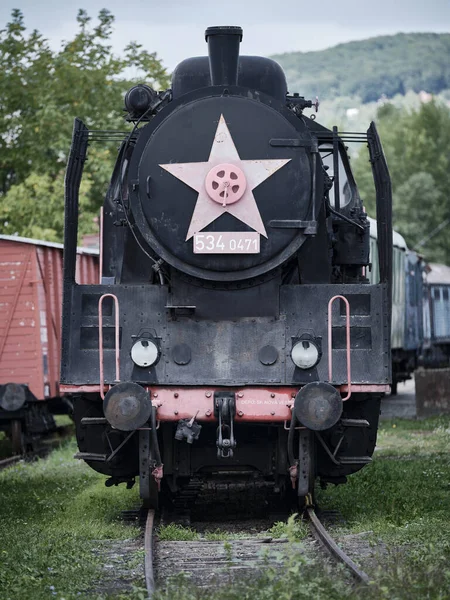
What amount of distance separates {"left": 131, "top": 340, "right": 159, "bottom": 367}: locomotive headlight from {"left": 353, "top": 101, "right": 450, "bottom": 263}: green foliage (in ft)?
159

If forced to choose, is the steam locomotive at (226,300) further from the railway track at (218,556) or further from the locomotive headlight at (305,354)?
the railway track at (218,556)

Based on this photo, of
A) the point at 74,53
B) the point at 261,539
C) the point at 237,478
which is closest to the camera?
the point at 261,539

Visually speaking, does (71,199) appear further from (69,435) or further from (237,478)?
(69,435)

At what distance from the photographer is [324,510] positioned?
30.5ft

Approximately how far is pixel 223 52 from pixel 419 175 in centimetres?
5565

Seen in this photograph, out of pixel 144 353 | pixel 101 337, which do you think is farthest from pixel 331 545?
pixel 101 337

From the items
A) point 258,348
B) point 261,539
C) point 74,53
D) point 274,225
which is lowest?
point 261,539

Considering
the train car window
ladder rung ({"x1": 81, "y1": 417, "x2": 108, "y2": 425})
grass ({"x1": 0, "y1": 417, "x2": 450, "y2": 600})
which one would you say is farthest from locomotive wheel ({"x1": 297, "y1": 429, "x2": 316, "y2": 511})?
the train car window

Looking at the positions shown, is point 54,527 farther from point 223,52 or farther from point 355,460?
point 223,52

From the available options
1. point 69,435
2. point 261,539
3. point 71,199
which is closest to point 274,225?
point 71,199

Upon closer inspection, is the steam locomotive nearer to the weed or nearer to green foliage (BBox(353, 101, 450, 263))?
the weed

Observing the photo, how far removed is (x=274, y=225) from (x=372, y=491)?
11.1 ft

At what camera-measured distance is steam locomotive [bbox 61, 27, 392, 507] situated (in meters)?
8.09

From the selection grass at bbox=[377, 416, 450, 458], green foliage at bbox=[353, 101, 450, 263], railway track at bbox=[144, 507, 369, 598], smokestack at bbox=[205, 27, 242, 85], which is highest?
green foliage at bbox=[353, 101, 450, 263]
